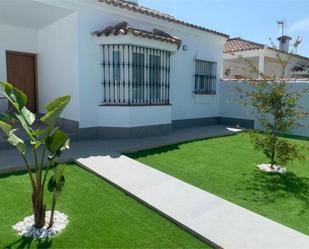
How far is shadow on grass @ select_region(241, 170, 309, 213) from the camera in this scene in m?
5.70

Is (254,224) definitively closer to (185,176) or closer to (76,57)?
(185,176)

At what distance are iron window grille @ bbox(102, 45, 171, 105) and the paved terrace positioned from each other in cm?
246

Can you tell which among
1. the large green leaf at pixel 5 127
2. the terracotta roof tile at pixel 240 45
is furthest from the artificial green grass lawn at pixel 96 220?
the terracotta roof tile at pixel 240 45

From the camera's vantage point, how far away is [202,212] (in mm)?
4832

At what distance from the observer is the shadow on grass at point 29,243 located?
385cm

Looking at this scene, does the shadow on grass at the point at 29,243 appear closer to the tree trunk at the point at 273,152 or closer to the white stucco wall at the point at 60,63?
the tree trunk at the point at 273,152

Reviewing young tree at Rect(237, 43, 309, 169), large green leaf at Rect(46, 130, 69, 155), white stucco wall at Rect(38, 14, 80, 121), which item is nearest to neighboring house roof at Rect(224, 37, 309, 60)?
young tree at Rect(237, 43, 309, 169)

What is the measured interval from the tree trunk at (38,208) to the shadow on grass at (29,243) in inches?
11.0

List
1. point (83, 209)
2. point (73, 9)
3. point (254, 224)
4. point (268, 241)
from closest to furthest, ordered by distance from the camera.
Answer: point (268, 241), point (254, 224), point (83, 209), point (73, 9)

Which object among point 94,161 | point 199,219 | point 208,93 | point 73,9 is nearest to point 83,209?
point 199,219

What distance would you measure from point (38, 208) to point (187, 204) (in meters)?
2.50

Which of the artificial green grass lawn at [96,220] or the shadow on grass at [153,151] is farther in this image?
the shadow on grass at [153,151]

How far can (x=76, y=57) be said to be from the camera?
31.7 ft

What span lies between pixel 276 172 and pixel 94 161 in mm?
4709
